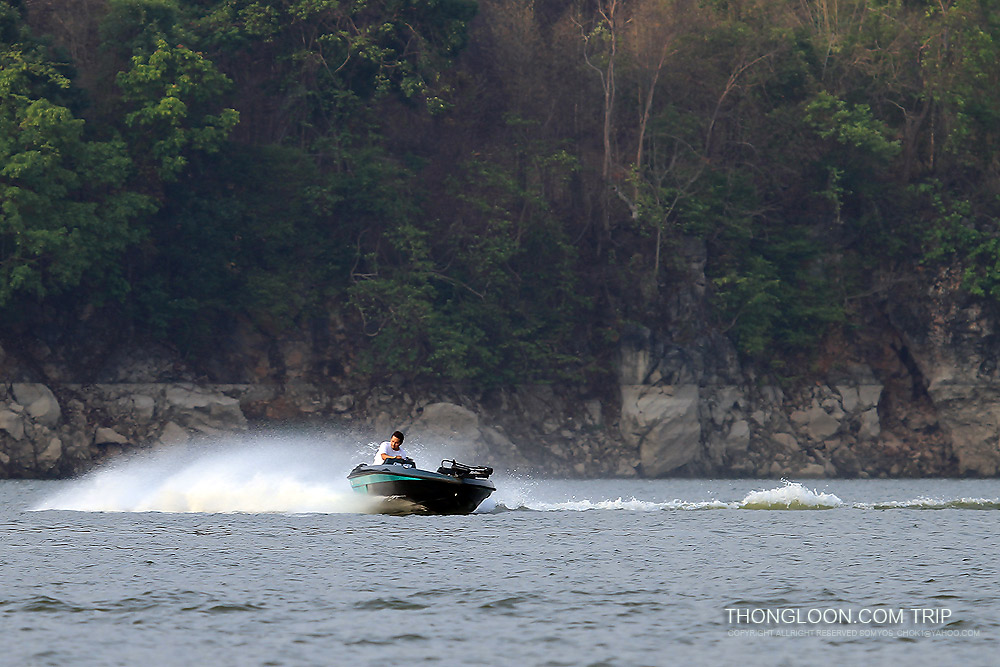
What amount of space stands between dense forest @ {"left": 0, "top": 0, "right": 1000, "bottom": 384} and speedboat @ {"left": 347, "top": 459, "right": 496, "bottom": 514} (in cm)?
2415

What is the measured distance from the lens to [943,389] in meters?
60.4

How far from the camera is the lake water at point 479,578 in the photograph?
19.0 m

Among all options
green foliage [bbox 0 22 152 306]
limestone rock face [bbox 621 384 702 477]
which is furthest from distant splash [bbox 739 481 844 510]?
green foliage [bbox 0 22 152 306]

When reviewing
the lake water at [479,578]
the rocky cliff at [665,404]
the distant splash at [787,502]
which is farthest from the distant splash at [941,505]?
the rocky cliff at [665,404]

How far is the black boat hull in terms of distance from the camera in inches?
1304

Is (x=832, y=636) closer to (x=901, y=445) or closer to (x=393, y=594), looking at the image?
(x=393, y=594)

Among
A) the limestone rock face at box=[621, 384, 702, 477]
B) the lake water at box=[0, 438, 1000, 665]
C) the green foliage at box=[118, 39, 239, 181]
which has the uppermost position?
the green foliage at box=[118, 39, 239, 181]

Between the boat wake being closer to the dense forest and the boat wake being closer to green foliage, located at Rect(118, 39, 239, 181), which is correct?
the dense forest

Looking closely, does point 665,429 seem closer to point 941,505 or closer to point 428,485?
point 941,505

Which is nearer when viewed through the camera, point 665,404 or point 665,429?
point 665,429

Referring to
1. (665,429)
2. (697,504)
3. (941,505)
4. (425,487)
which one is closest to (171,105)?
(665,429)

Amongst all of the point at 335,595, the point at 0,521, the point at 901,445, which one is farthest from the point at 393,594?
the point at 901,445

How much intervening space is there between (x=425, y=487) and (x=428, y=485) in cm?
11

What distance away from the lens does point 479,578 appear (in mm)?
25188
